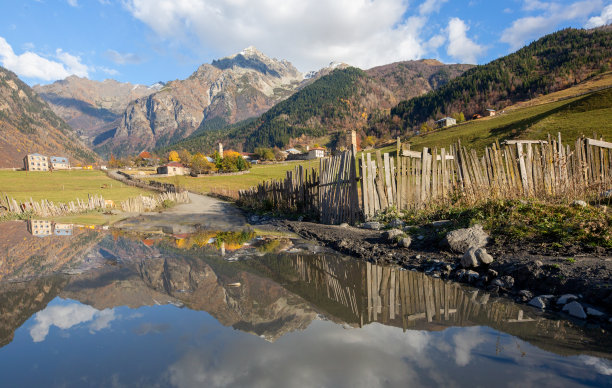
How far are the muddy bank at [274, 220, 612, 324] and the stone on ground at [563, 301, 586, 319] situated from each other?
0.32 ft

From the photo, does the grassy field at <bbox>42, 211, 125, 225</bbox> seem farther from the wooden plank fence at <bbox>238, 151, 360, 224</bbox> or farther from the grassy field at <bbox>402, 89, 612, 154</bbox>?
the grassy field at <bbox>402, 89, 612, 154</bbox>

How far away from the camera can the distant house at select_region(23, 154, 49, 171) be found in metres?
107

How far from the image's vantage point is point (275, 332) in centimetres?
361

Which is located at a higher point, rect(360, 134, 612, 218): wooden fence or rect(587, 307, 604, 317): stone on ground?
rect(360, 134, 612, 218): wooden fence

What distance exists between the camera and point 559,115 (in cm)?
3388

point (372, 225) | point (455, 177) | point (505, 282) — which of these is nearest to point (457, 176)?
point (455, 177)

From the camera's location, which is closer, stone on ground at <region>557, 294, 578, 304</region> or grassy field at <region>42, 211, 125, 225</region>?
stone on ground at <region>557, 294, 578, 304</region>

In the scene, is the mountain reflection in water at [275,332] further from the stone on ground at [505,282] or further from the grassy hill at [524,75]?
the grassy hill at [524,75]

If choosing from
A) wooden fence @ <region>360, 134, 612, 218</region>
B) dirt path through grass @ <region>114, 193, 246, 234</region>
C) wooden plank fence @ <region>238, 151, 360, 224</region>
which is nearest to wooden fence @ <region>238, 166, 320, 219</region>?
wooden plank fence @ <region>238, 151, 360, 224</region>

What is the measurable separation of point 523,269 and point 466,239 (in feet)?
4.94

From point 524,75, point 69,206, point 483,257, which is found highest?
point 524,75

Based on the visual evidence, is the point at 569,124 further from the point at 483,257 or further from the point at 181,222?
the point at 181,222

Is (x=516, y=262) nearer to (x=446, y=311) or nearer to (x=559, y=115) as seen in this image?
(x=446, y=311)

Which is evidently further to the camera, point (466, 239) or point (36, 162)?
point (36, 162)
